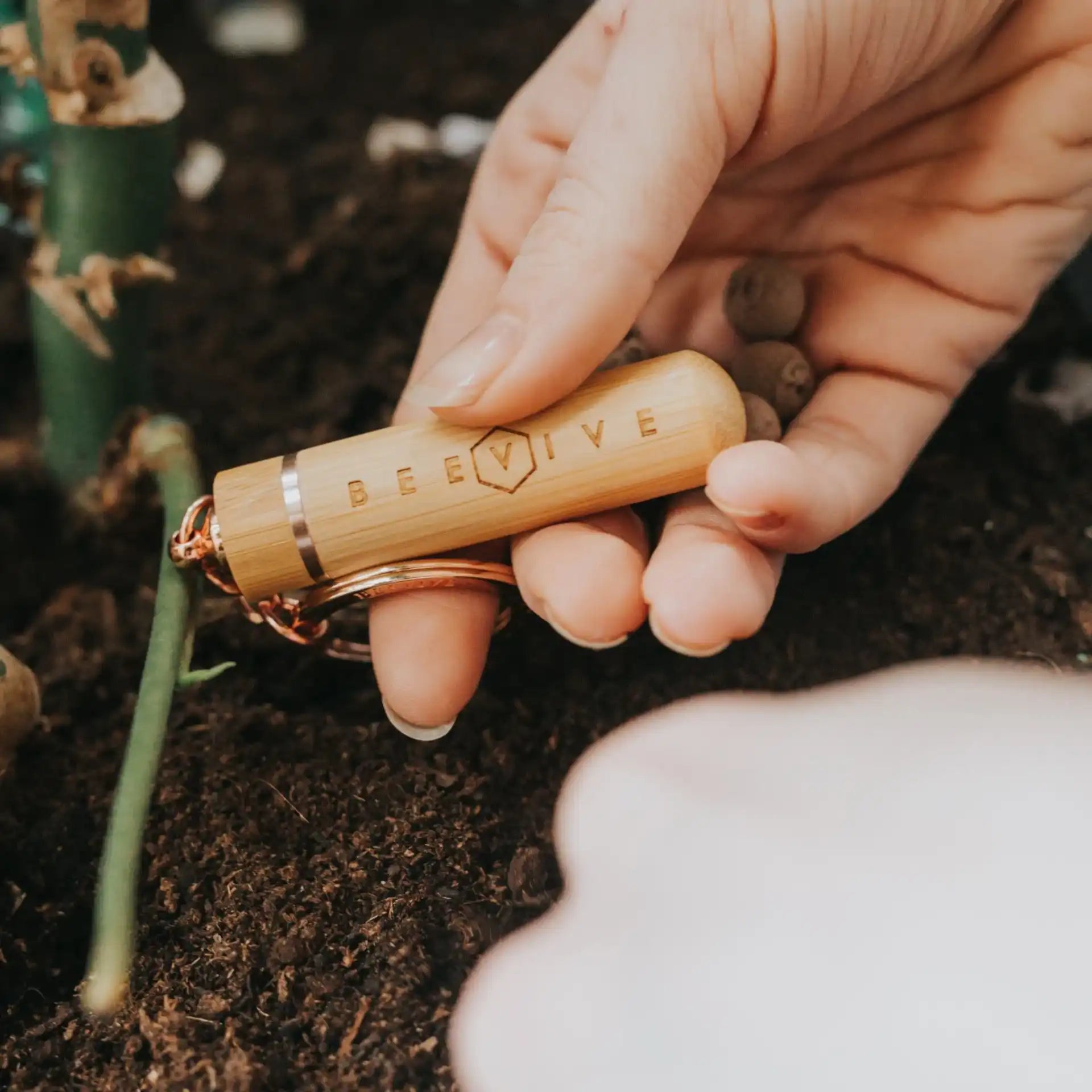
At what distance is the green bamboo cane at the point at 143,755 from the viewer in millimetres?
603

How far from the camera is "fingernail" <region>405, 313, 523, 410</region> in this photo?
617mm

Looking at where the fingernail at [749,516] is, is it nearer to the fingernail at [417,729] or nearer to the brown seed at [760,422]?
the brown seed at [760,422]

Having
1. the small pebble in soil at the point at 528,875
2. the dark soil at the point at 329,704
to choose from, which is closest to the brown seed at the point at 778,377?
the dark soil at the point at 329,704

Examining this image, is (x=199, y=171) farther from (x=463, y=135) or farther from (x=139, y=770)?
(x=139, y=770)

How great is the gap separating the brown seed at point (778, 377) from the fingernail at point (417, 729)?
0.30 m

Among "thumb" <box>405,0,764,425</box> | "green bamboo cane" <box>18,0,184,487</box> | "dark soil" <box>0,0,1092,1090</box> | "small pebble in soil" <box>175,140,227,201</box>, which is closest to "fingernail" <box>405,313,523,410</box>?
"thumb" <box>405,0,764,425</box>

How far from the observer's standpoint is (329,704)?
780 mm

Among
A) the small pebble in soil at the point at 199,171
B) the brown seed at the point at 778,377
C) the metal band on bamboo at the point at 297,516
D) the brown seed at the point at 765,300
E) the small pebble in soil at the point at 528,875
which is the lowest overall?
the small pebble in soil at the point at 199,171

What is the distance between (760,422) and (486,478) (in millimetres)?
183

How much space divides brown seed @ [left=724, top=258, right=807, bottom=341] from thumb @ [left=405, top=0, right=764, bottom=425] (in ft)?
0.44

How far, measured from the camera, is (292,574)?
67cm

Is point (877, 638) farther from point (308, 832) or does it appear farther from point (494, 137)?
point (494, 137)

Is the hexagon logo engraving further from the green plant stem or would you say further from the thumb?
the green plant stem

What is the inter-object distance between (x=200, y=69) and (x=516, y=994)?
133 centimetres
